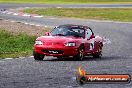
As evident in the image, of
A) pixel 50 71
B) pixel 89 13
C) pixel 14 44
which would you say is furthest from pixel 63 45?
pixel 89 13

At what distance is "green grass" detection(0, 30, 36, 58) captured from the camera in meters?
23.1

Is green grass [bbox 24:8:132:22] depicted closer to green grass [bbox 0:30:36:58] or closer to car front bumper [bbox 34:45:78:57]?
green grass [bbox 0:30:36:58]

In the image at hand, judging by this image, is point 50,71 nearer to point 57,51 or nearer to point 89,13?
point 57,51

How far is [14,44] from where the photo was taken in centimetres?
2738

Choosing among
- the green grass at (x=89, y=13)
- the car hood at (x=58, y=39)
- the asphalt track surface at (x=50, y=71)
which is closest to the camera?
the asphalt track surface at (x=50, y=71)

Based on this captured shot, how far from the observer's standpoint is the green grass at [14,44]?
23.1 m

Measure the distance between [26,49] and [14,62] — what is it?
678cm

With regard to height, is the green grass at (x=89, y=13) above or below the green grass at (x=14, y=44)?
below

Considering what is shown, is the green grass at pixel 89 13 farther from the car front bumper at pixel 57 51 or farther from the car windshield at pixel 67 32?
the car front bumper at pixel 57 51

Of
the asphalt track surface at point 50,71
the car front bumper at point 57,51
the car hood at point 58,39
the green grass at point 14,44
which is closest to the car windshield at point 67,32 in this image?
the car hood at point 58,39

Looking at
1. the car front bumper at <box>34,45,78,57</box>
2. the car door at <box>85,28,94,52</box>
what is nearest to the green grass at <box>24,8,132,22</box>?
the car door at <box>85,28,94,52</box>

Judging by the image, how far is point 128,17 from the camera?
53.0 m

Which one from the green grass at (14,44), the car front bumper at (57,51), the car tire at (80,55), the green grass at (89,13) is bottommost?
the green grass at (89,13)

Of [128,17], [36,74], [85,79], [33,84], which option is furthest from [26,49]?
[128,17]
